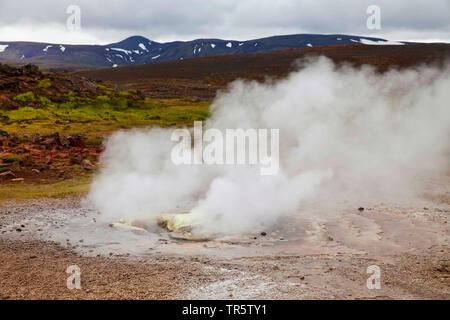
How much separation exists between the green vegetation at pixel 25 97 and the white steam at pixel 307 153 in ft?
55.5

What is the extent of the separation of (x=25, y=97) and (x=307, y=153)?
103 feet

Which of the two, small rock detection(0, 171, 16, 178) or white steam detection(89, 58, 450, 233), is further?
small rock detection(0, 171, 16, 178)

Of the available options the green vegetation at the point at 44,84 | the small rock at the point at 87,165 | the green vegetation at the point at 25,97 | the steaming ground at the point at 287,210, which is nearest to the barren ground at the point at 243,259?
the steaming ground at the point at 287,210

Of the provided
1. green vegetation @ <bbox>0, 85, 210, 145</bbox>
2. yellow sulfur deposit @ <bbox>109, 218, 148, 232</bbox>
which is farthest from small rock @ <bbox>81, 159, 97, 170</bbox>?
yellow sulfur deposit @ <bbox>109, 218, 148, 232</bbox>

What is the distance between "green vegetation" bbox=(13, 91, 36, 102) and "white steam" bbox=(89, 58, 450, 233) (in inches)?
666

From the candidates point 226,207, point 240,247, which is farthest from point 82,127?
point 240,247

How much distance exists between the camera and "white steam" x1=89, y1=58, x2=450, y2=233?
54.2ft

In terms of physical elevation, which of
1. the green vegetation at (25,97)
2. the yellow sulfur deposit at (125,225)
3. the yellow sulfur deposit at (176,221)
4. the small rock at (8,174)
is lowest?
the yellow sulfur deposit at (125,225)

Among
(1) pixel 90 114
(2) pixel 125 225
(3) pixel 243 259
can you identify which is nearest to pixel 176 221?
(2) pixel 125 225

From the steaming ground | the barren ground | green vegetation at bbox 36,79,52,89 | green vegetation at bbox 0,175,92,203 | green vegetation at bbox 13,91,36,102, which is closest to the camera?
the barren ground

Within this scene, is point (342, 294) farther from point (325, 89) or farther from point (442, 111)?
point (442, 111)

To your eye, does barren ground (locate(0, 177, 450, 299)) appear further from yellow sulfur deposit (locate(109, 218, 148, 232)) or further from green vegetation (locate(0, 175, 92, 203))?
green vegetation (locate(0, 175, 92, 203))

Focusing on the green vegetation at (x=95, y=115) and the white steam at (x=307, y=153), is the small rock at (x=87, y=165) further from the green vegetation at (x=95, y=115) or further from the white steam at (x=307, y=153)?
→ the green vegetation at (x=95, y=115)

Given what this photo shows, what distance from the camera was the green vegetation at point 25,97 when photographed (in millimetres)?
43875
